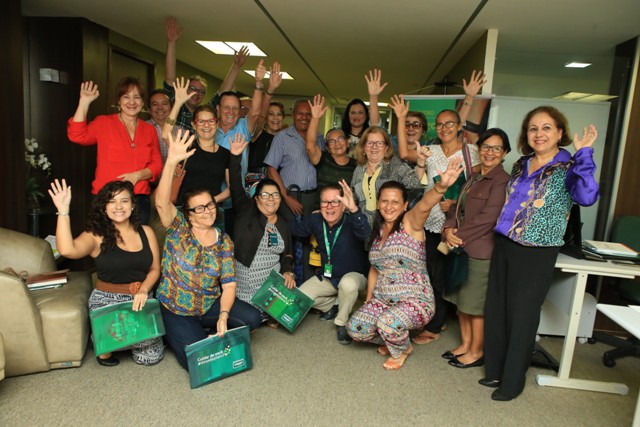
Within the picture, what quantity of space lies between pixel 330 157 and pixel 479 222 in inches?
56.5

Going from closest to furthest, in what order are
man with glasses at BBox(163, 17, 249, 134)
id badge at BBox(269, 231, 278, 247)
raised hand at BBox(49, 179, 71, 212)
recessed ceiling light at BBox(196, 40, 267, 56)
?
raised hand at BBox(49, 179, 71, 212) → id badge at BBox(269, 231, 278, 247) → man with glasses at BBox(163, 17, 249, 134) → recessed ceiling light at BBox(196, 40, 267, 56)

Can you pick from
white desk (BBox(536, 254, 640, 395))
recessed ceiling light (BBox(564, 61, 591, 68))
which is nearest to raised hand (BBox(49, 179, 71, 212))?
white desk (BBox(536, 254, 640, 395))

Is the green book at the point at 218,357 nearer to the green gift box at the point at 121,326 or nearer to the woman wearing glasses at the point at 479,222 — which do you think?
the green gift box at the point at 121,326

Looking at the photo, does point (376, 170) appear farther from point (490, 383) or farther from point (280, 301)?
point (490, 383)

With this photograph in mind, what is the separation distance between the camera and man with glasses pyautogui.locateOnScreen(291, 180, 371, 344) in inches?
125

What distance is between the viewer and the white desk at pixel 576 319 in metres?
2.54

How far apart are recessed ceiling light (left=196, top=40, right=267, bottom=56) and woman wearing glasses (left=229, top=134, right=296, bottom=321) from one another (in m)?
2.83

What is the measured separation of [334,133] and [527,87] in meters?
2.69

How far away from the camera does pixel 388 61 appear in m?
6.04

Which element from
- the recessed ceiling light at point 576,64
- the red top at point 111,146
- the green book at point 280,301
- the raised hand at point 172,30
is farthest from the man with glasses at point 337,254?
the recessed ceiling light at point 576,64

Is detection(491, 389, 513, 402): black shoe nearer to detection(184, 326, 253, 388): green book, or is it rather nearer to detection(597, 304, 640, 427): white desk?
detection(597, 304, 640, 427): white desk

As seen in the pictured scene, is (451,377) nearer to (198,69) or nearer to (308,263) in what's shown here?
(308,263)

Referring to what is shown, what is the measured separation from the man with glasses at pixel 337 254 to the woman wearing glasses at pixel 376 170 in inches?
7.5

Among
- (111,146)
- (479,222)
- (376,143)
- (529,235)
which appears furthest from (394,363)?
(111,146)
